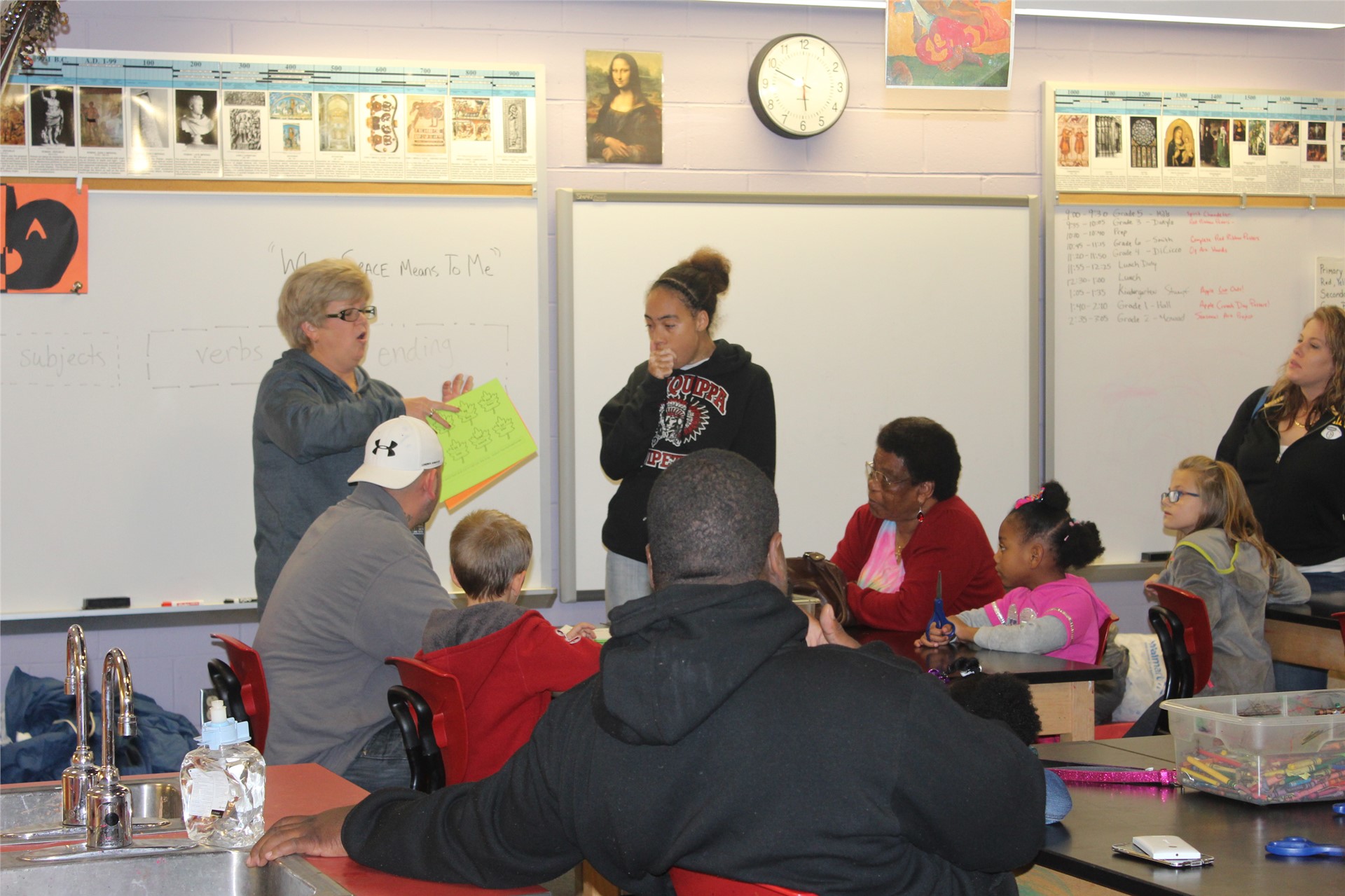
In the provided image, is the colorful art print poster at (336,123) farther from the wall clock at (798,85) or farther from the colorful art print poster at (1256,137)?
the colorful art print poster at (1256,137)

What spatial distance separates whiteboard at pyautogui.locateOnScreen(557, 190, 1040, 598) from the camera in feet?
14.1

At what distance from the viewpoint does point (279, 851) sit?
138 centimetres

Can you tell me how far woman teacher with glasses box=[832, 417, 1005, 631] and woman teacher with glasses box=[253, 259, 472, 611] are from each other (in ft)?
4.73

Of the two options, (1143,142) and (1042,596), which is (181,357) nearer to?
(1042,596)

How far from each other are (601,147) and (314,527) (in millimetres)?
2108

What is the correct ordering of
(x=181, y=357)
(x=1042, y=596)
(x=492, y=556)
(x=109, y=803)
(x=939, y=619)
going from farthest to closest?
(x=181, y=357) < (x=1042, y=596) < (x=939, y=619) < (x=492, y=556) < (x=109, y=803)

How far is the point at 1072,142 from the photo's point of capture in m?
4.64

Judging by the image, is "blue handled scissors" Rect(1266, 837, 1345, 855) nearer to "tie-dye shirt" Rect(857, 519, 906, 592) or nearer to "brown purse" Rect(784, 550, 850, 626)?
"brown purse" Rect(784, 550, 850, 626)

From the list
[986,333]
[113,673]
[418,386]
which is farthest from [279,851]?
[986,333]

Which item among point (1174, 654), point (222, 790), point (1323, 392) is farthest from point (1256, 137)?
point (222, 790)

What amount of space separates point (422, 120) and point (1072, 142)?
2477 millimetres

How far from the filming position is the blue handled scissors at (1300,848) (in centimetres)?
142

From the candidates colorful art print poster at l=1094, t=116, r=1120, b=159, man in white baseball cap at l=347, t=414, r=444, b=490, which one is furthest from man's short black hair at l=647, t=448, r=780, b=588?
colorful art print poster at l=1094, t=116, r=1120, b=159

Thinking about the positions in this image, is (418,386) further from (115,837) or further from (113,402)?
(115,837)
